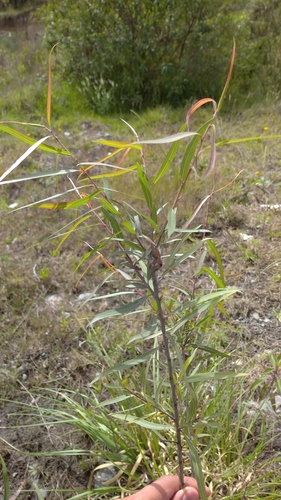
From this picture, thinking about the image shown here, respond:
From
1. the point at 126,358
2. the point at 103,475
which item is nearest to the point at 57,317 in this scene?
the point at 126,358

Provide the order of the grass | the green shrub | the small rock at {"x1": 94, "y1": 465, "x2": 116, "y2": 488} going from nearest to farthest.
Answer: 1. the grass
2. the small rock at {"x1": 94, "y1": 465, "x2": 116, "y2": 488}
3. the green shrub

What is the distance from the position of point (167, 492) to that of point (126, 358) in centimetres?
79

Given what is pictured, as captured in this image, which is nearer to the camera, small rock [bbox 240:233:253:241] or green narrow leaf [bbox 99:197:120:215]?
Answer: green narrow leaf [bbox 99:197:120:215]

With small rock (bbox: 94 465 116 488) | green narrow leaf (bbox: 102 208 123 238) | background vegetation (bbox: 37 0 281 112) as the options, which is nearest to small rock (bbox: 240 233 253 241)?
small rock (bbox: 94 465 116 488)

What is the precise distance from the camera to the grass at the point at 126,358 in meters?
1.28

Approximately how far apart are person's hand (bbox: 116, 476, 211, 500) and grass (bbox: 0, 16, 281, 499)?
89 millimetres

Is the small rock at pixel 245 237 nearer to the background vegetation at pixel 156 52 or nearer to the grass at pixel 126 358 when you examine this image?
the grass at pixel 126 358

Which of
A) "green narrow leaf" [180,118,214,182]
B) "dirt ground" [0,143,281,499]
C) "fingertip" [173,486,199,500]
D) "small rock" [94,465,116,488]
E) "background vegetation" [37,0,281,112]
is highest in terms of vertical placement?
"green narrow leaf" [180,118,214,182]

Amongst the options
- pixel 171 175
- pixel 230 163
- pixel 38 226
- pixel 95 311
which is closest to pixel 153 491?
pixel 95 311

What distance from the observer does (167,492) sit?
1025 millimetres

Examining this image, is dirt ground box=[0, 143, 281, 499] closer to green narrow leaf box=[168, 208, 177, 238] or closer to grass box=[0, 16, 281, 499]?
grass box=[0, 16, 281, 499]

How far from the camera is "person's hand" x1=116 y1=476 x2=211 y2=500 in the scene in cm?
100

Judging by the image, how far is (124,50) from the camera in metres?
4.22

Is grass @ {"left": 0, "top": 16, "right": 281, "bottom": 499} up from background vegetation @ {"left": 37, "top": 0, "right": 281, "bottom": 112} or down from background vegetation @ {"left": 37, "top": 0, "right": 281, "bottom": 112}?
down
